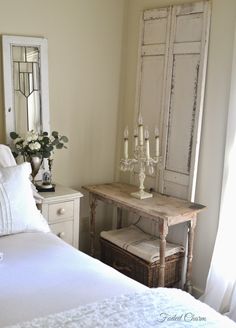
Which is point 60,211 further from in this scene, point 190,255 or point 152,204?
point 190,255

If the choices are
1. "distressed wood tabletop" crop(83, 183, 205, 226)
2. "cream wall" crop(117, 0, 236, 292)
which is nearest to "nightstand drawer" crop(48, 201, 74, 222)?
"distressed wood tabletop" crop(83, 183, 205, 226)

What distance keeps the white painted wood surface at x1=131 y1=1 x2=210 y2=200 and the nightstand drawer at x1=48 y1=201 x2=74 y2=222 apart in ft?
2.33

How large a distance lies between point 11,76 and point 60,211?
0.97m

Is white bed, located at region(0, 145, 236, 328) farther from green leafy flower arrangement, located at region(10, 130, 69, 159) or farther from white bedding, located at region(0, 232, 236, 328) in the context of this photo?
green leafy flower arrangement, located at region(10, 130, 69, 159)

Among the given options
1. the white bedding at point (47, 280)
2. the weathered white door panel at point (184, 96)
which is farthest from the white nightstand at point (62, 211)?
the weathered white door panel at point (184, 96)

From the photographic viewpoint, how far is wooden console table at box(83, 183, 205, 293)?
2619mm

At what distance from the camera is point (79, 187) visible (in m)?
3.36

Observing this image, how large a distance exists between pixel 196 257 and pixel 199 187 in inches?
20.2

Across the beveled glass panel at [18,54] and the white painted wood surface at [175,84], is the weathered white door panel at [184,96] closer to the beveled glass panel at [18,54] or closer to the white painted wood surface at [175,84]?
the white painted wood surface at [175,84]

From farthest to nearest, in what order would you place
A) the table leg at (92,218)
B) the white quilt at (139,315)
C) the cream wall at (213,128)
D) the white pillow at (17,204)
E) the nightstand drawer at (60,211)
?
the table leg at (92,218)
the nightstand drawer at (60,211)
the cream wall at (213,128)
the white pillow at (17,204)
the white quilt at (139,315)

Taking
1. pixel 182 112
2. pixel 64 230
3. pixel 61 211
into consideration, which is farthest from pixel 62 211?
pixel 182 112

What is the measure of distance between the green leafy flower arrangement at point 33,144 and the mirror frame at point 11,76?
2.9 inches

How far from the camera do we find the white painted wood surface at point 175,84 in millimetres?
2828

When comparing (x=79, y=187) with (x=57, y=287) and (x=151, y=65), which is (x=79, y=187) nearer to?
(x=151, y=65)
